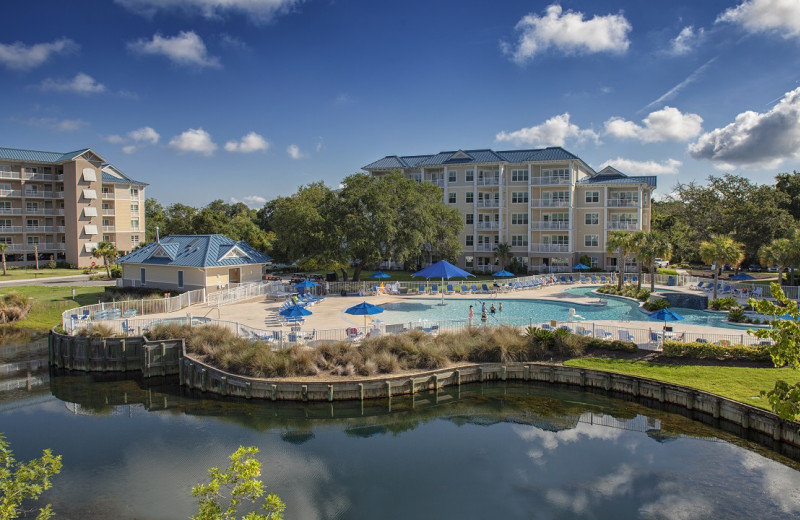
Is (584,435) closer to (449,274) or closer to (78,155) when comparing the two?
(449,274)

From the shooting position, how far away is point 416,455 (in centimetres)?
1761

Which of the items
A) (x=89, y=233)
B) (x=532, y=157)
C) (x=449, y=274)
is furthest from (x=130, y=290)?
(x=532, y=157)

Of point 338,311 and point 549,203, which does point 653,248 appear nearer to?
point 549,203

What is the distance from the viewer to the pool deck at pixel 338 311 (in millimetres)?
27906

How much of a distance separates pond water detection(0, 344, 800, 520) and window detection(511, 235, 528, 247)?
118ft

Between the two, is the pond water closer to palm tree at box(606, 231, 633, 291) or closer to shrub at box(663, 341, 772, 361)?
shrub at box(663, 341, 772, 361)

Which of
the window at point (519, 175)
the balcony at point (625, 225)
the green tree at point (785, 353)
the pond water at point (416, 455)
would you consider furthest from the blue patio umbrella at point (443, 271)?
the green tree at point (785, 353)

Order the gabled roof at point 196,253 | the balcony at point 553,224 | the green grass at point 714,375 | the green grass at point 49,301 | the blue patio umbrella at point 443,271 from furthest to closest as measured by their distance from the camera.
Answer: the balcony at point 553,224
the gabled roof at point 196,253
the green grass at point 49,301
the blue patio umbrella at point 443,271
the green grass at point 714,375

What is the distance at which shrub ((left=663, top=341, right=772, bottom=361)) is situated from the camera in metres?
22.1

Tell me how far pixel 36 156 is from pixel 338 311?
54506 mm

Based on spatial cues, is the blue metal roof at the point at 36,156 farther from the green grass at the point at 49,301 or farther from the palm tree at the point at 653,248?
the palm tree at the point at 653,248

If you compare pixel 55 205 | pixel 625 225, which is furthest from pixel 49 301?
pixel 625 225

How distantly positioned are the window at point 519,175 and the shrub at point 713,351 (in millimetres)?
36910

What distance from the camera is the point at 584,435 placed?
1888cm
